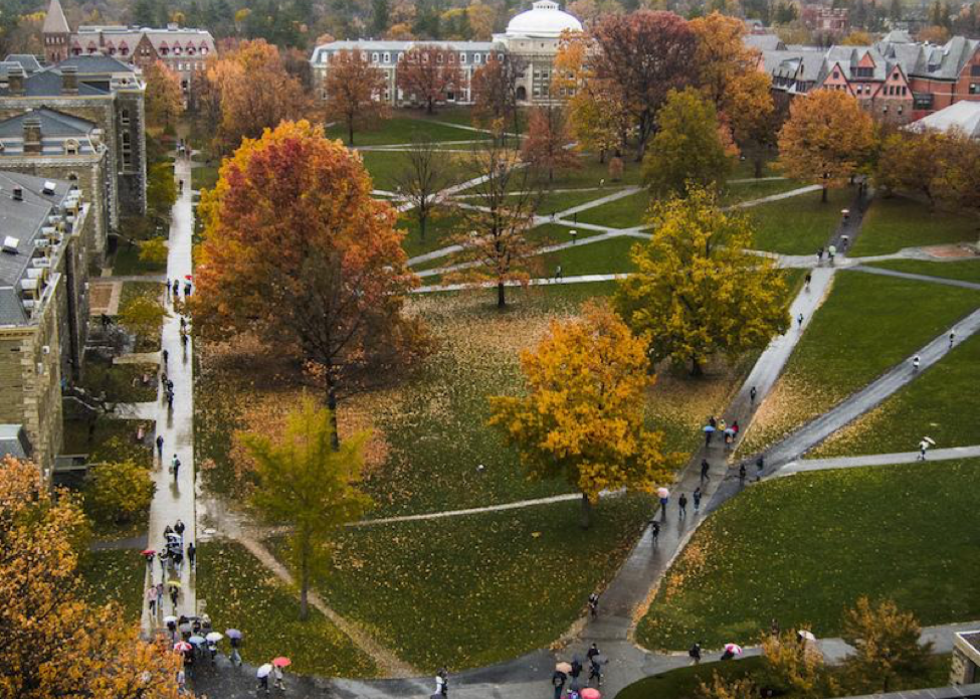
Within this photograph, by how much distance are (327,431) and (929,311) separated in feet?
143

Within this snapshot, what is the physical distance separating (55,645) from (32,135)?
5713cm

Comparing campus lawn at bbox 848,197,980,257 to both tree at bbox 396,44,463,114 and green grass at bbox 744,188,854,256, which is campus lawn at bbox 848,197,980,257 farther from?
tree at bbox 396,44,463,114

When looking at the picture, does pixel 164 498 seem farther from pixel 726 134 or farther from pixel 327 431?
pixel 726 134

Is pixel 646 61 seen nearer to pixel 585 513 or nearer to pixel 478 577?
pixel 585 513

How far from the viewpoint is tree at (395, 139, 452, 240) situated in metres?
93.6

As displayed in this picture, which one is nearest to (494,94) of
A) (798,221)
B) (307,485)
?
(798,221)

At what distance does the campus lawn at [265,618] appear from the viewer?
132 ft

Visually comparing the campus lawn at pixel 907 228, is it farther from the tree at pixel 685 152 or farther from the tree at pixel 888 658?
the tree at pixel 888 658

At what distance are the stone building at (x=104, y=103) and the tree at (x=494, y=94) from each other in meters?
43.1

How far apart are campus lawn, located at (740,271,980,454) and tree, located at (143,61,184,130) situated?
85.0 metres

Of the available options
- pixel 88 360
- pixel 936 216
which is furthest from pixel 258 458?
pixel 936 216

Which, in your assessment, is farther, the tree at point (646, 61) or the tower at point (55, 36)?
the tower at point (55, 36)

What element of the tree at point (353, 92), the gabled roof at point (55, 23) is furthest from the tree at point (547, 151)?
the gabled roof at point (55, 23)

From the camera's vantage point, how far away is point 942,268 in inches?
3150
